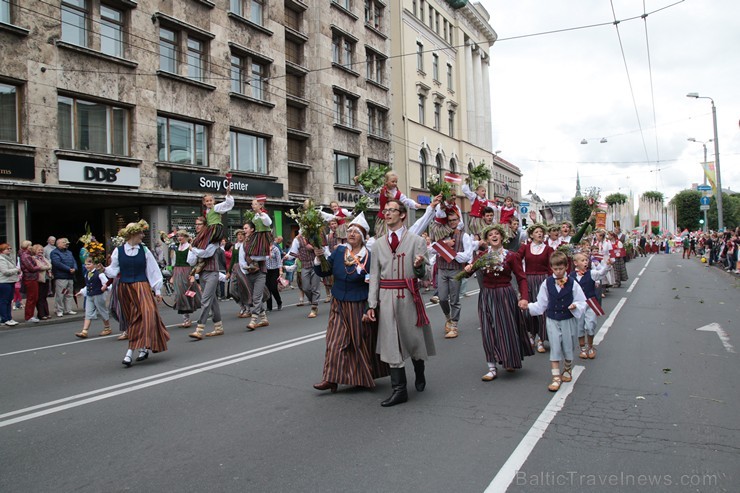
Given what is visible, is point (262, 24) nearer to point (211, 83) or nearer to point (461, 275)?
point (211, 83)

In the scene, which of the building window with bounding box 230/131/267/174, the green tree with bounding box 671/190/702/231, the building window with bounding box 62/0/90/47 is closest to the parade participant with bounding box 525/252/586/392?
the building window with bounding box 62/0/90/47

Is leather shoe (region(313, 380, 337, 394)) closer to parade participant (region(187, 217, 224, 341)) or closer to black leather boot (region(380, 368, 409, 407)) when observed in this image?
black leather boot (region(380, 368, 409, 407))

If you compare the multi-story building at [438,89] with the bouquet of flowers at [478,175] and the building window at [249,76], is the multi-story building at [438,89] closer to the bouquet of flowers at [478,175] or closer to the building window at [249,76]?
the building window at [249,76]

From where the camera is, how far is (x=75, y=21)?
60.7ft

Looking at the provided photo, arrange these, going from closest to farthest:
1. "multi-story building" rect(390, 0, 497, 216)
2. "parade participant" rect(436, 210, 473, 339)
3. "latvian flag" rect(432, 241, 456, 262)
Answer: "latvian flag" rect(432, 241, 456, 262), "parade participant" rect(436, 210, 473, 339), "multi-story building" rect(390, 0, 497, 216)

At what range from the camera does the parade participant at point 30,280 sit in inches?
509

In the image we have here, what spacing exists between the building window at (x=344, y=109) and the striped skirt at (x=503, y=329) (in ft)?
86.4

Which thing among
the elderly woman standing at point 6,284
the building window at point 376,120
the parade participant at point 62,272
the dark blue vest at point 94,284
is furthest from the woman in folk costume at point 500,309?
the building window at point 376,120

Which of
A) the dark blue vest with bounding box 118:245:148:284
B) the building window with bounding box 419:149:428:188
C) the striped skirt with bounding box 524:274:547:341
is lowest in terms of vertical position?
the striped skirt with bounding box 524:274:547:341

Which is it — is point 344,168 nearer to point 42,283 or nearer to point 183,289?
point 42,283

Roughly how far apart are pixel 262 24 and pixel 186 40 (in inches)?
209

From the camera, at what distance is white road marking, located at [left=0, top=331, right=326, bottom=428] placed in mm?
5516

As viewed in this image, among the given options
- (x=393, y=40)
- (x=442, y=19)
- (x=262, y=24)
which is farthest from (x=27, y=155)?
(x=442, y=19)

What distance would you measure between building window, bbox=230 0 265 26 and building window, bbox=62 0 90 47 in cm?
753
